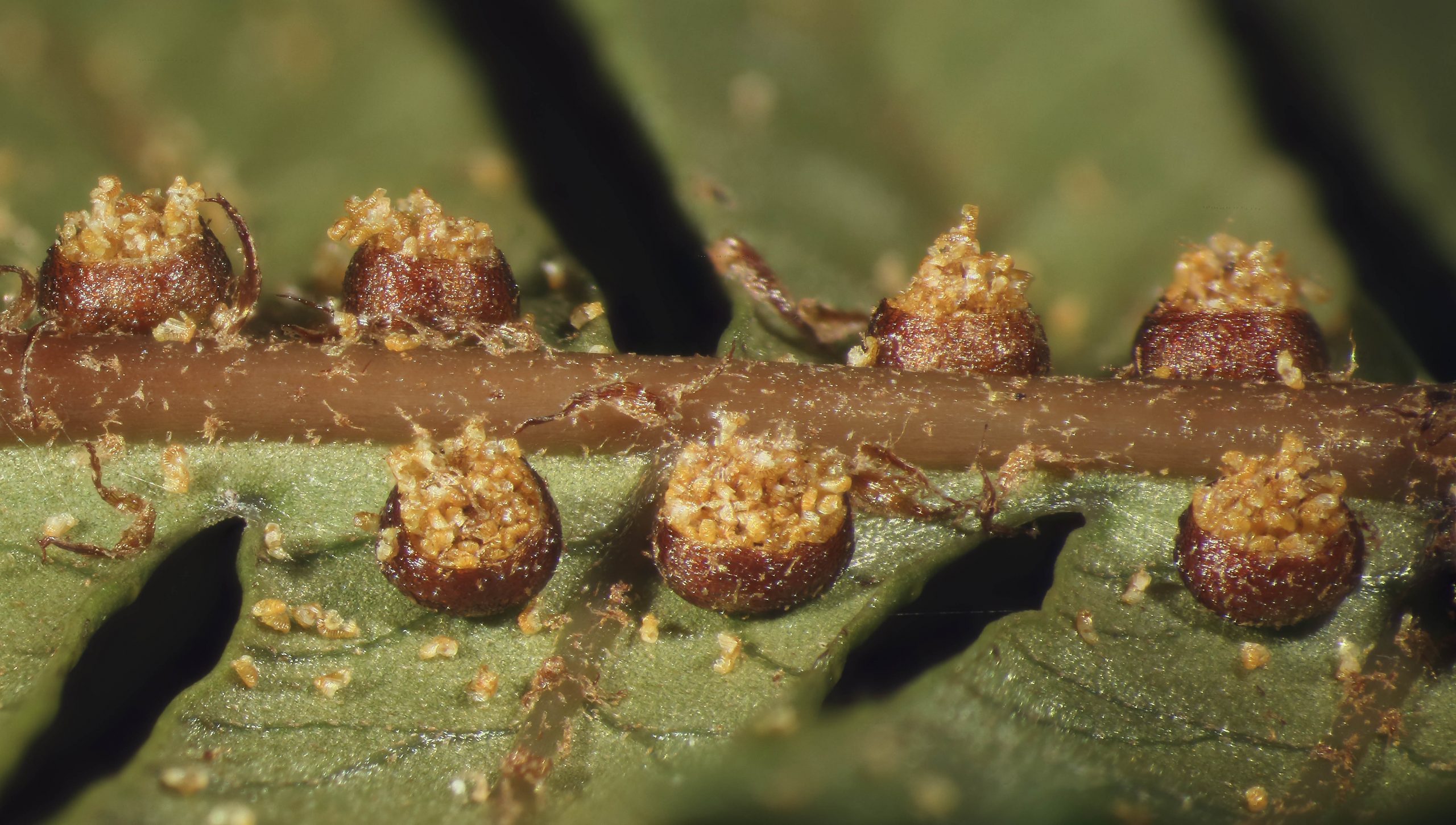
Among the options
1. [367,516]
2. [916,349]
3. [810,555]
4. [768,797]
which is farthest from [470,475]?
[916,349]

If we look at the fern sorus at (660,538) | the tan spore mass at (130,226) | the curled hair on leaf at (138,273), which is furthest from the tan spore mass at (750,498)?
the tan spore mass at (130,226)

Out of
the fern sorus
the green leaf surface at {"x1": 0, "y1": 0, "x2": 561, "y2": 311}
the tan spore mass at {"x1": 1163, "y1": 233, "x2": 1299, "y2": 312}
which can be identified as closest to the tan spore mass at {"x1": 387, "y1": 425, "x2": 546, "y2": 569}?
the fern sorus

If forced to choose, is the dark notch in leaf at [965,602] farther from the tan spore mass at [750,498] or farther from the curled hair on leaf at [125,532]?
the curled hair on leaf at [125,532]

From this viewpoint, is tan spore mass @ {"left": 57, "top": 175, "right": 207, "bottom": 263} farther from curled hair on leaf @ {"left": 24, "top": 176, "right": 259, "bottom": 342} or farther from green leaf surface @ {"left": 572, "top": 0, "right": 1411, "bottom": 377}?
green leaf surface @ {"left": 572, "top": 0, "right": 1411, "bottom": 377}

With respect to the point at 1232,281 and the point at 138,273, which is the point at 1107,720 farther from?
the point at 138,273

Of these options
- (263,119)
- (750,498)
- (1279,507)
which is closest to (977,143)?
(1279,507)
